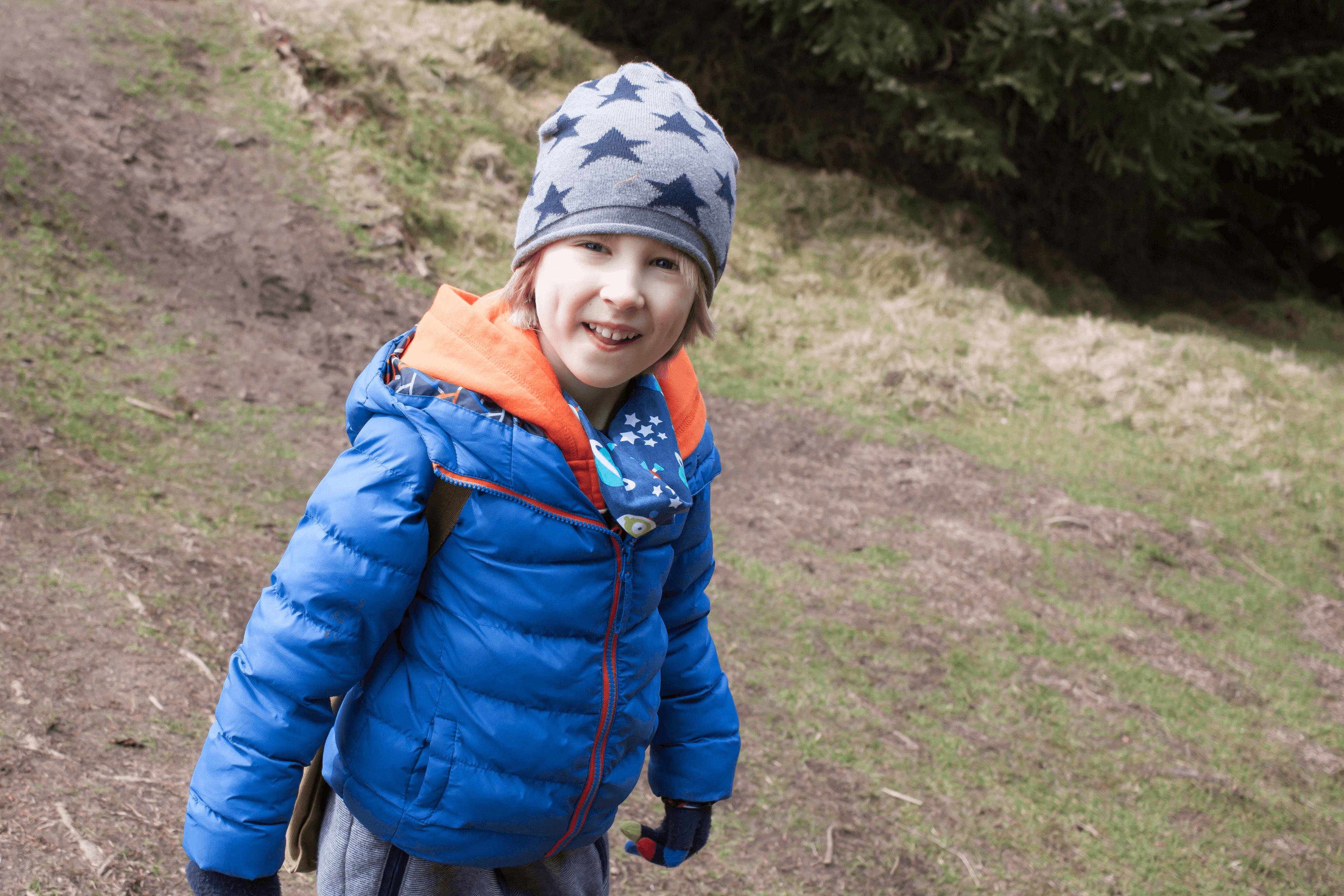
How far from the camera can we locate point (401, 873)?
1.42m

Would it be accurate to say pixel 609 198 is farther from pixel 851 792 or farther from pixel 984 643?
pixel 984 643

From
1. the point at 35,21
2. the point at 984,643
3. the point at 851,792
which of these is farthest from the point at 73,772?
the point at 35,21

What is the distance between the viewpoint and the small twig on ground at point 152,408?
4.20m

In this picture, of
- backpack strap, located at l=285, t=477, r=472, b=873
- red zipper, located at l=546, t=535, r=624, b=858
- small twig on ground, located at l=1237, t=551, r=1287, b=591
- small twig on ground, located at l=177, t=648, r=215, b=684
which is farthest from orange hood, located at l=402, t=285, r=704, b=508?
small twig on ground, located at l=1237, t=551, r=1287, b=591

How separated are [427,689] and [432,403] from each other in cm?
39

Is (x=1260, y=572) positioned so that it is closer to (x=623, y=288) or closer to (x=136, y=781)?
(x=623, y=288)

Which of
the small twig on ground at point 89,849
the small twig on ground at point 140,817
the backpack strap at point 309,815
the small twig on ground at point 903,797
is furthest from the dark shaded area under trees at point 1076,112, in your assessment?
the backpack strap at point 309,815

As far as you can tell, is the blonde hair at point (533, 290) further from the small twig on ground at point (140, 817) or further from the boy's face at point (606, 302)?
the small twig on ground at point (140, 817)

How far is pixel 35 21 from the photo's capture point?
6.59 meters

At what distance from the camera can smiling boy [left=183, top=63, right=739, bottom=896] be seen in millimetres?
1244

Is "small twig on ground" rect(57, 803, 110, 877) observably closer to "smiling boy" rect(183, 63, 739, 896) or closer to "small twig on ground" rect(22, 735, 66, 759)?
"small twig on ground" rect(22, 735, 66, 759)

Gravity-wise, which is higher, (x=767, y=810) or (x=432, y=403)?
(x=432, y=403)

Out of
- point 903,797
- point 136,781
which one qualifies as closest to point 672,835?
point 136,781

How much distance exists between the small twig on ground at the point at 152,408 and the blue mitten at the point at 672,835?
11.0ft
